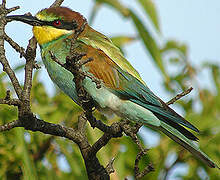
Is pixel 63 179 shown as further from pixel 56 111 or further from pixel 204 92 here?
pixel 204 92

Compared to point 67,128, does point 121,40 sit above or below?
above

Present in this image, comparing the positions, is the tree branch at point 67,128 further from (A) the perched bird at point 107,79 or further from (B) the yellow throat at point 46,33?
(B) the yellow throat at point 46,33

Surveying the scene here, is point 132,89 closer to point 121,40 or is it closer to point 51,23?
point 51,23

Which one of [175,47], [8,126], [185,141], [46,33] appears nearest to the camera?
[8,126]

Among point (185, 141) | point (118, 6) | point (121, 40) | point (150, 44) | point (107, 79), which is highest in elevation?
point (118, 6)

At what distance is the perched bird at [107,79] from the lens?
1.70 metres

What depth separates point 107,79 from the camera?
5.80ft

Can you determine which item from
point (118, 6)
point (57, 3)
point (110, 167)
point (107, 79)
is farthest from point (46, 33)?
point (110, 167)

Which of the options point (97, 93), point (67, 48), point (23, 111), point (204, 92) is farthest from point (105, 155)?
point (204, 92)

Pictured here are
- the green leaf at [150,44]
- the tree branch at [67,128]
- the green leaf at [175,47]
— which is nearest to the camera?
the tree branch at [67,128]

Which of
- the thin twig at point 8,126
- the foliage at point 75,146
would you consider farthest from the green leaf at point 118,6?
the thin twig at point 8,126

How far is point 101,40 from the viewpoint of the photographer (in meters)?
1.90

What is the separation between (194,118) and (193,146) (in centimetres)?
66

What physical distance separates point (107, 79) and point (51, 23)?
14.0 inches
